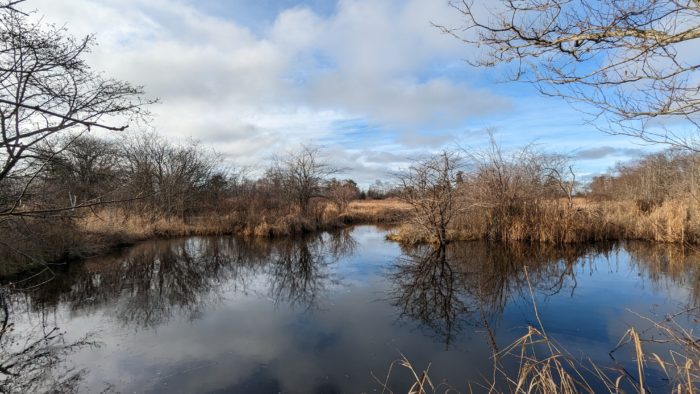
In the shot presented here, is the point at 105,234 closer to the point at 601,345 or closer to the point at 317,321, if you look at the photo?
the point at 317,321

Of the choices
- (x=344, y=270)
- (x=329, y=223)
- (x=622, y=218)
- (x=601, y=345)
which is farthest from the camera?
(x=329, y=223)

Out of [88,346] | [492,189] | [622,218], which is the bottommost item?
[88,346]

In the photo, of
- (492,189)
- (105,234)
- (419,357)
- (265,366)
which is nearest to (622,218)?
(492,189)

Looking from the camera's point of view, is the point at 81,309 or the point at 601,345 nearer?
the point at 601,345

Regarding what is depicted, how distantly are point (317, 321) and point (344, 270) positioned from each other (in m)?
4.59

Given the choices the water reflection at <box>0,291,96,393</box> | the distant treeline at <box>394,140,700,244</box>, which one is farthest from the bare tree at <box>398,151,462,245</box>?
the water reflection at <box>0,291,96,393</box>

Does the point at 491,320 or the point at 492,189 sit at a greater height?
the point at 492,189

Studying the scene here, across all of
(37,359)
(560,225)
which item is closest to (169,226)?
(37,359)

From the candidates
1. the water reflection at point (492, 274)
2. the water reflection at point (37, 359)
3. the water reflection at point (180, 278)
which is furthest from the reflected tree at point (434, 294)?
the water reflection at point (37, 359)

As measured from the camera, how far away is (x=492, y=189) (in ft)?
53.0

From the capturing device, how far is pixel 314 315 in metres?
7.48

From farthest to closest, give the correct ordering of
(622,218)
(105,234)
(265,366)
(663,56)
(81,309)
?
(622,218)
(105,234)
(81,309)
(265,366)
(663,56)

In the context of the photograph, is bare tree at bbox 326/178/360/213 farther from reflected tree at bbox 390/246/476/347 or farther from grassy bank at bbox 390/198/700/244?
reflected tree at bbox 390/246/476/347

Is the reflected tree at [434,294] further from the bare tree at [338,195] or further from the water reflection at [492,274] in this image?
the bare tree at [338,195]
